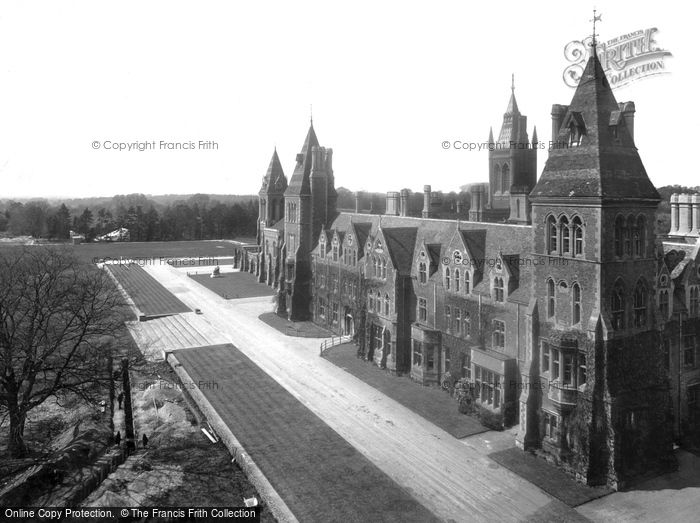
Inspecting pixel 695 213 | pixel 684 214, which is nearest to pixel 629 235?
pixel 695 213

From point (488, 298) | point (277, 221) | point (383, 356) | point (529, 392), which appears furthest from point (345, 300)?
point (277, 221)

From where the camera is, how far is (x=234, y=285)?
8369 cm

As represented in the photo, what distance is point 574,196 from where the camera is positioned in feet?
88.1

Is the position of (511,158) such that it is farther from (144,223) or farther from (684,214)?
(144,223)

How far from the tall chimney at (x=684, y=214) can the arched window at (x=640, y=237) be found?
1234 centimetres

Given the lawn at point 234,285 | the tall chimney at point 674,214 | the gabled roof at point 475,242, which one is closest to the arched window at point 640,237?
the gabled roof at point 475,242

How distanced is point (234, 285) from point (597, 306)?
64573mm

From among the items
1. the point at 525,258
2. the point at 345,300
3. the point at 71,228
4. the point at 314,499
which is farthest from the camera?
the point at 71,228

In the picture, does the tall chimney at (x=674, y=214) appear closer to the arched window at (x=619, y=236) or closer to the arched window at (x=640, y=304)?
the arched window at (x=640, y=304)

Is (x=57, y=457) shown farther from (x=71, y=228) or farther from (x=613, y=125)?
(x=71, y=228)

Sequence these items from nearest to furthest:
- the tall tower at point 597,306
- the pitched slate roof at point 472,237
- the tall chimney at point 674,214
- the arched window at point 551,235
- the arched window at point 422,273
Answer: the tall tower at point 597,306
the arched window at point 551,235
the pitched slate roof at point 472,237
the tall chimney at point 674,214
the arched window at point 422,273

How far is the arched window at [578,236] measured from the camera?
2684cm

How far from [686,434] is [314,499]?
21.0m

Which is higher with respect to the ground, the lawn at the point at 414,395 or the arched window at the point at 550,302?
the arched window at the point at 550,302
